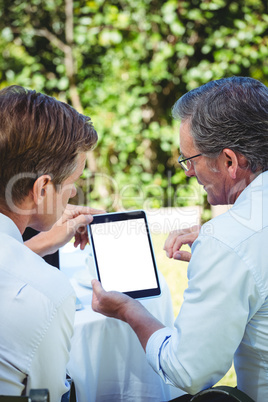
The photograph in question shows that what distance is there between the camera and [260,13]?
5445 millimetres

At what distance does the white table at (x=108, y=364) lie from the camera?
175 cm

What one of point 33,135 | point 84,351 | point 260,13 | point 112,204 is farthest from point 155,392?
point 260,13

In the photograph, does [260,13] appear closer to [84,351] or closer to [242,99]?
[242,99]

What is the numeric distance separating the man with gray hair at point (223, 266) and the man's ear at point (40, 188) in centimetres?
42

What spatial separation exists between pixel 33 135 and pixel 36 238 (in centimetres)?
92

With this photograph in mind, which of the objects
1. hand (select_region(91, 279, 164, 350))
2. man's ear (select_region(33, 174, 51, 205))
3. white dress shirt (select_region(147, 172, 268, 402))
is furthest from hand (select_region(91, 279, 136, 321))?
man's ear (select_region(33, 174, 51, 205))

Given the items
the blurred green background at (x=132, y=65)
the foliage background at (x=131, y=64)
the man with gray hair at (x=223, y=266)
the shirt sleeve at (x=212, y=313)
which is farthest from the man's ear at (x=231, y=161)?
the foliage background at (x=131, y=64)

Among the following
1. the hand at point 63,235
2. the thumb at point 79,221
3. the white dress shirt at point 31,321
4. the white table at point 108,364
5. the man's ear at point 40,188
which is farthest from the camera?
the hand at point 63,235

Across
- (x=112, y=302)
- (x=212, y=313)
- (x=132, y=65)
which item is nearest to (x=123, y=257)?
(x=112, y=302)

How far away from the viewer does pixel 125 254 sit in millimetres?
1854

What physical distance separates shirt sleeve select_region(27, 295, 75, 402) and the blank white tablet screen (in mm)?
576

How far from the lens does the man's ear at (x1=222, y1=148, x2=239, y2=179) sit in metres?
A: 1.50

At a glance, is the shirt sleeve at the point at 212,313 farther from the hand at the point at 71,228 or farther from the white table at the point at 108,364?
the hand at the point at 71,228

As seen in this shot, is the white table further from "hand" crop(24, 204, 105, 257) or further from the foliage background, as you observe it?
the foliage background
